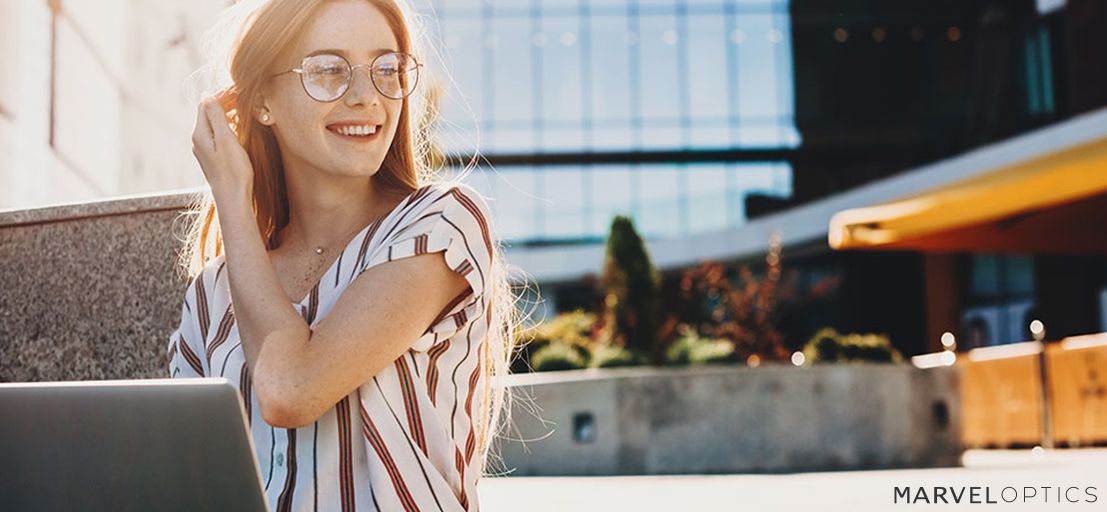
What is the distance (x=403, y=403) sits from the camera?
1.93 metres

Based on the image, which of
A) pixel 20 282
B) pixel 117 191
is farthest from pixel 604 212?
pixel 20 282

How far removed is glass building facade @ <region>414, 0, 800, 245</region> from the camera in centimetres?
3036

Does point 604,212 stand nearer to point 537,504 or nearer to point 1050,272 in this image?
point 1050,272

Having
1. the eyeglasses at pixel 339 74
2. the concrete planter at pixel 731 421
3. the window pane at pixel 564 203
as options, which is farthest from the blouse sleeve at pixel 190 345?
the window pane at pixel 564 203

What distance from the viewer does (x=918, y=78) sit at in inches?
1151

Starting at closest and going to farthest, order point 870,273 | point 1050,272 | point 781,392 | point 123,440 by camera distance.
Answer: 1. point 123,440
2. point 781,392
3. point 1050,272
4. point 870,273

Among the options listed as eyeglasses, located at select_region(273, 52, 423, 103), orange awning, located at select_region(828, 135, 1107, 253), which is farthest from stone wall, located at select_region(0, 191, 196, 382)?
orange awning, located at select_region(828, 135, 1107, 253)

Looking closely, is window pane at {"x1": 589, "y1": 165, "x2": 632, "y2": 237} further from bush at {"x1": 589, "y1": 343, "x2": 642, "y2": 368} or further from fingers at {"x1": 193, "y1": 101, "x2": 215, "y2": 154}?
fingers at {"x1": 193, "y1": 101, "x2": 215, "y2": 154}

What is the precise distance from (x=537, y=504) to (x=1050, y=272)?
16058mm

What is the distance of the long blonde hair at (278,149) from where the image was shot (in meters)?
2.14

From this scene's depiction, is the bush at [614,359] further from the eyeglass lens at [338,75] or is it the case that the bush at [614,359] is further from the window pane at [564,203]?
the window pane at [564,203]

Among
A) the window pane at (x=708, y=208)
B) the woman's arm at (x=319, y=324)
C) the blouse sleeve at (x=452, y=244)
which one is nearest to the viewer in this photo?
the woman's arm at (x=319, y=324)

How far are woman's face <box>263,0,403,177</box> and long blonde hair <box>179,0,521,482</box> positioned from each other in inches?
1.1

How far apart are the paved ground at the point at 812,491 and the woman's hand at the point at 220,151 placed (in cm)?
319
